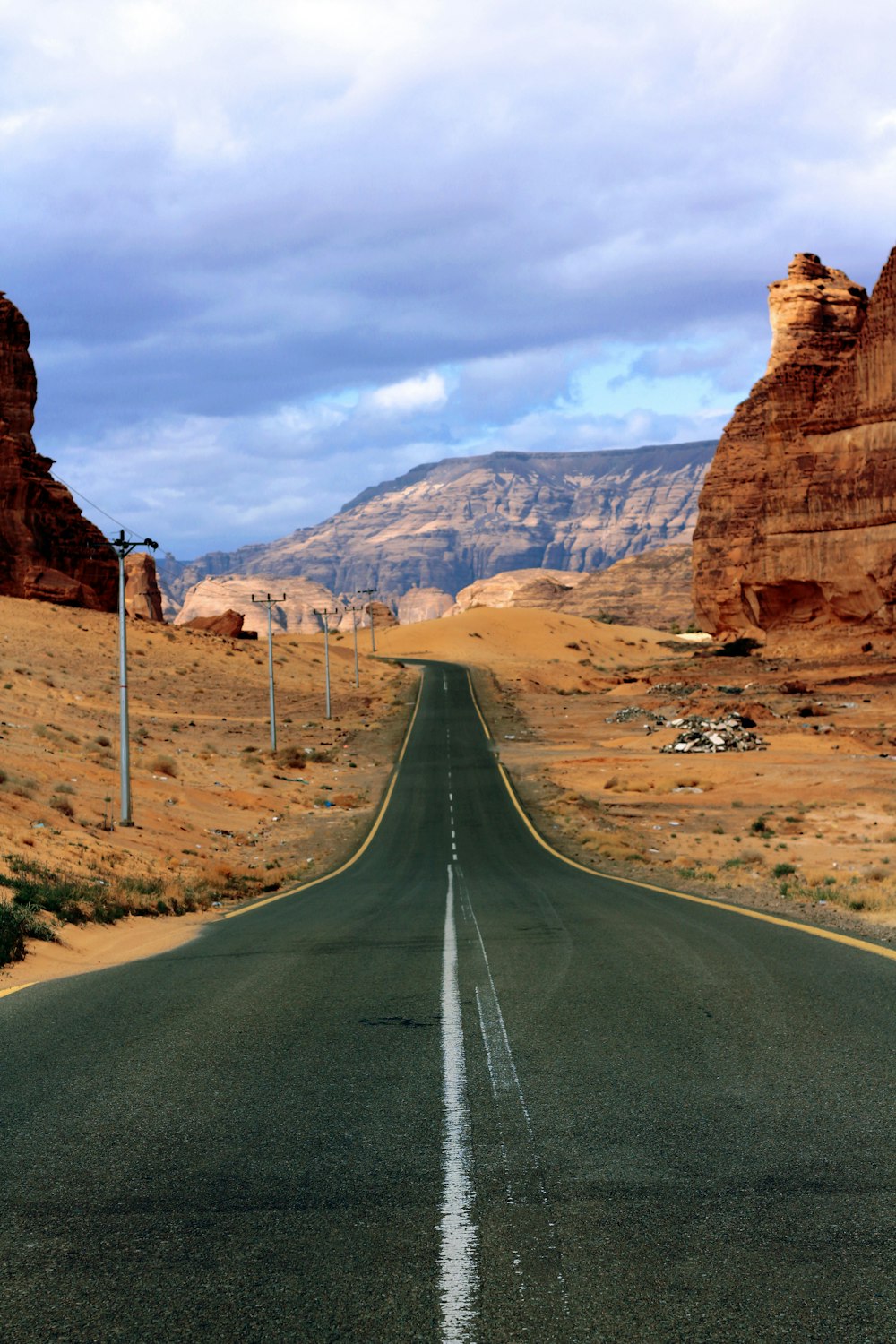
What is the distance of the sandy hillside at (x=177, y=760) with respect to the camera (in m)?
23.8

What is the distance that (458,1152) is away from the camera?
5.13 meters

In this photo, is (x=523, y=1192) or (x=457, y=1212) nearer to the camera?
(x=457, y=1212)

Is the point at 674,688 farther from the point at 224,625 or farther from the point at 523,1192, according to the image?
the point at 523,1192

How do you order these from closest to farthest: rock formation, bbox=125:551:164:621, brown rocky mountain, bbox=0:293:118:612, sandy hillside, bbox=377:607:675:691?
brown rocky mountain, bbox=0:293:118:612, sandy hillside, bbox=377:607:675:691, rock formation, bbox=125:551:164:621

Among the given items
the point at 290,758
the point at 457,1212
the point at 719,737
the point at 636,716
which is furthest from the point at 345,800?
the point at 457,1212

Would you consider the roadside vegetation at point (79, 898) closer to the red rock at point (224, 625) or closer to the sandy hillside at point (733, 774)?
the sandy hillside at point (733, 774)

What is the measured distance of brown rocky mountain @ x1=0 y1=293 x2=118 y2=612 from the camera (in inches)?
3509

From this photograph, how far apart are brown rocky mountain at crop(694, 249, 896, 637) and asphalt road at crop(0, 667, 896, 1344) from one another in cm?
7651

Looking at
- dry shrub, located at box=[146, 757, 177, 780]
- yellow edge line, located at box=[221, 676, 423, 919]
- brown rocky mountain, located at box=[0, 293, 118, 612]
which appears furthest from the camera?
brown rocky mountain, located at box=[0, 293, 118, 612]

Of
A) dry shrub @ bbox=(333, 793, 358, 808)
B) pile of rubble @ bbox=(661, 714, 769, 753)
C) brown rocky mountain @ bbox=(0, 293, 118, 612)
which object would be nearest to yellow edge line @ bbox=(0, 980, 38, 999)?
dry shrub @ bbox=(333, 793, 358, 808)

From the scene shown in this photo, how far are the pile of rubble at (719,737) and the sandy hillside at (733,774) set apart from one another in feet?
2.83

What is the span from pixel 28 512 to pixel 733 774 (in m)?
66.4

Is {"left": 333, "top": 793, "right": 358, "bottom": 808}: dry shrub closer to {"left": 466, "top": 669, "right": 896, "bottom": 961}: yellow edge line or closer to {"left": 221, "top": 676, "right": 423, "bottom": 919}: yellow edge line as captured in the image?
{"left": 221, "top": 676, "right": 423, "bottom": 919}: yellow edge line

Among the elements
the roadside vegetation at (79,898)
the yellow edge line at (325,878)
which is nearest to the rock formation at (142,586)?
the yellow edge line at (325,878)
